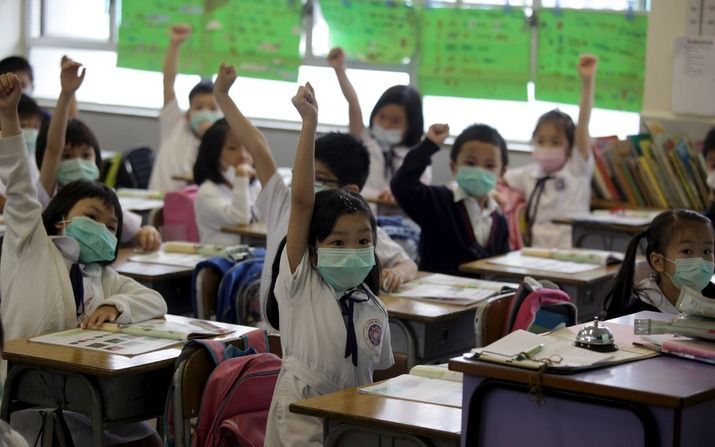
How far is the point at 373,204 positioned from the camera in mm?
6344

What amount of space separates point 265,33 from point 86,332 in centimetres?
585

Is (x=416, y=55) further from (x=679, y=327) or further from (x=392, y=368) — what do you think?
(x=679, y=327)

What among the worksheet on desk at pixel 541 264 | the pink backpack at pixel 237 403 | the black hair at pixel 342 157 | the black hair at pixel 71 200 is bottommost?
the pink backpack at pixel 237 403

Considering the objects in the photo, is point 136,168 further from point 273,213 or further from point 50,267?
point 50,267

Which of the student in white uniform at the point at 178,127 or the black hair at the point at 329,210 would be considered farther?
the student in white uniform at the point at 178,127

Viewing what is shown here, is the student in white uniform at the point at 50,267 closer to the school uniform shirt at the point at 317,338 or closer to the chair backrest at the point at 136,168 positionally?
the school uniform shirt at the point at 317,338


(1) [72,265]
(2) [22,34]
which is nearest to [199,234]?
(1) [72,265]

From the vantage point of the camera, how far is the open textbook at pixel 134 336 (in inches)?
122

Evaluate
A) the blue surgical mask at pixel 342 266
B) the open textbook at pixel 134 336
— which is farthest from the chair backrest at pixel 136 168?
the blue surgical mask at pixel 342 266

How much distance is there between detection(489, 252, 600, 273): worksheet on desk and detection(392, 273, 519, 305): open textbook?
1.45 ft

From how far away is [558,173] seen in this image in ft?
21.3

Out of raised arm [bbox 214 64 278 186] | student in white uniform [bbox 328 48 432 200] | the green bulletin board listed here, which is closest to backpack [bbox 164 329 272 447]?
raised arm [bbox 214 64 278 186]

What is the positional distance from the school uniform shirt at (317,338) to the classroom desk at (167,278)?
141cm

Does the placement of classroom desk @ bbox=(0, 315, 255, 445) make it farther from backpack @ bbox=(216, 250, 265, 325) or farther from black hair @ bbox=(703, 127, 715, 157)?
black hair @ bbox=(703, 127, 715, 157)
